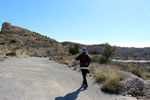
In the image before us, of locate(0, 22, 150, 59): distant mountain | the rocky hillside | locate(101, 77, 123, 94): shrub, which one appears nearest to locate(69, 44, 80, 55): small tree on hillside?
locate(0, 22, 150, 59): distant mountain

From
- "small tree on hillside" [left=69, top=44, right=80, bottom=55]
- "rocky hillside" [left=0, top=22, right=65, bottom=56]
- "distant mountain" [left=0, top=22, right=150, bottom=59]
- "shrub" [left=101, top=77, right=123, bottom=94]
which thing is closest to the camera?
"shrub" [left=101, top=77, right=123, bottom=94]

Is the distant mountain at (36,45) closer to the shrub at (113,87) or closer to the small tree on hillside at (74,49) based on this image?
the small tree on hillside at (74,49)

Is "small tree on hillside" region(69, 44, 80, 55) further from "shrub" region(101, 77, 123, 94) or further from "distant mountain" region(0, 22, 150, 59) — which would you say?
"shrub" region(101, 77, 123, 94)

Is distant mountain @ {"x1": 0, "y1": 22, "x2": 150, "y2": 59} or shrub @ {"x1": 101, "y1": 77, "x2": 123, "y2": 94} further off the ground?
distant mountain @ {"x1": 0, "y1": 22, "x2": 150, "y2": 59}

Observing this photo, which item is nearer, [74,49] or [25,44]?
[74,49]

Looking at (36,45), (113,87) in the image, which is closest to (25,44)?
(36,45)

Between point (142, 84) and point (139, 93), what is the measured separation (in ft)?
3.32

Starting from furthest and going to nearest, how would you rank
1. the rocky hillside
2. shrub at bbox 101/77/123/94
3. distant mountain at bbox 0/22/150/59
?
distant mountain at bbox 0/22/150/59
the rocky hillside
shrub at bbox 101/77/123/94

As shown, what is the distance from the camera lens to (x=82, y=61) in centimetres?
887

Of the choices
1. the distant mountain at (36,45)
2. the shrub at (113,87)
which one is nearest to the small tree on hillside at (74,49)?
the distant mountain at (36,45)

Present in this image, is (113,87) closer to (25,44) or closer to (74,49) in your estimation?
(74,49)

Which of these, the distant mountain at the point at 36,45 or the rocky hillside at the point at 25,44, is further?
the distant mountain at the point at 36,45

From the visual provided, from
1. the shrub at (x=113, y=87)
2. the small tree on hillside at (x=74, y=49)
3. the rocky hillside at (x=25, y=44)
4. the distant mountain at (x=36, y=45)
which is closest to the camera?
the shrub at (x=113, y=87)

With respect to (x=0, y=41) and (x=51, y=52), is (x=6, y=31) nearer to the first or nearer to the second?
(x=0, y=41)
